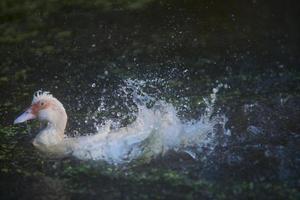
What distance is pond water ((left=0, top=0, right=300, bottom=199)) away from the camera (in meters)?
4.79

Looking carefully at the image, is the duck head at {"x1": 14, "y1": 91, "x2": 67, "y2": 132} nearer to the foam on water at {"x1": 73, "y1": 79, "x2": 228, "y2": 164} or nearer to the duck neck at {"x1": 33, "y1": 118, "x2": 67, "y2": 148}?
the duck neck at {"x1": 33, "y1": 118, "x2": 67, "y2": 148}

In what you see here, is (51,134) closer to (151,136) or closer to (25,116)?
(25,116)

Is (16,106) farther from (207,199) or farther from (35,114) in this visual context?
(207,199)

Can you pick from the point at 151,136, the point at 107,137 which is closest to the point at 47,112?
the point at 107,137

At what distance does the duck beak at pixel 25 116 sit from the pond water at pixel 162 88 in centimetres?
15

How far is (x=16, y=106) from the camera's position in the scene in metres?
6.02

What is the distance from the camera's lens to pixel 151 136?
5266 millimetres

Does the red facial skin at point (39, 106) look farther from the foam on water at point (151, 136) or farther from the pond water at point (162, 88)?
the foam on water at point (151, 136)

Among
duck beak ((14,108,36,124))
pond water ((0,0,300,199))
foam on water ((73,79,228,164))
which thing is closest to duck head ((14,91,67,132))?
duck beak ((14,108,36,124))

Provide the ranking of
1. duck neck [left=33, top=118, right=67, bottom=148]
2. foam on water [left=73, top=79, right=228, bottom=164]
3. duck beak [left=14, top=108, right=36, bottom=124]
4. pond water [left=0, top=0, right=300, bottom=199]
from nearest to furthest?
pond water [left=0, top=0, right=300, bottom=199]
foam on water [left=73, top=79, right=228, bottom=164]
duck neck [left=33, top=118, right=67, bottom=148]
duck beak [left=14, top=108, right=36, bottom=124]

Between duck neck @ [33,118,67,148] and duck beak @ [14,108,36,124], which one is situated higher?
duck beak @ [14,108,36,124]

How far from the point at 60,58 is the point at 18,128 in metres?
1.41

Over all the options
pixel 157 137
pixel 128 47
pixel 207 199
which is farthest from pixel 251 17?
pixel 207 199

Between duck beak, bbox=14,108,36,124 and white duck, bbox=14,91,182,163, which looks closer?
white duck, bbox=14,91,182,163
